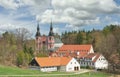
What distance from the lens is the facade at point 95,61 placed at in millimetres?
73312

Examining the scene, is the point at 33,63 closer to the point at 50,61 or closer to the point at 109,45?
the point at 50,61

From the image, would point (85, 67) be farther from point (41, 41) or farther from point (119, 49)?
point (41, 41)

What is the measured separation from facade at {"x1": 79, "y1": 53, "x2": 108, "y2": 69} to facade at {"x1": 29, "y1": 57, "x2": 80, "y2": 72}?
7.04 meters

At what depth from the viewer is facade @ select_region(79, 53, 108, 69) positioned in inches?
2886

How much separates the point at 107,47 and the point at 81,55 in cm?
1042

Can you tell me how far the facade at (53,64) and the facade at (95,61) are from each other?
7037 millimetres

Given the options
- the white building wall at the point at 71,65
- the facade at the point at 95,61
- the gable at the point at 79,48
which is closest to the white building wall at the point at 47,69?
the white building wall at the point at 71,65

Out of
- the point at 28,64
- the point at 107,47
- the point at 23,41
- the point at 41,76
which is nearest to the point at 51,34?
the point at 23,41

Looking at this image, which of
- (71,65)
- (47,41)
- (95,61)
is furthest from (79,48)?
(47,41)

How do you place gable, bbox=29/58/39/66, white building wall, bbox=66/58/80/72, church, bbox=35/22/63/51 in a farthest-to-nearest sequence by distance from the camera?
1. church, bbox=35/22/63/51
2. white building wall, bbox=66/58/80/72
3. gable, bbox=29/58/39/66

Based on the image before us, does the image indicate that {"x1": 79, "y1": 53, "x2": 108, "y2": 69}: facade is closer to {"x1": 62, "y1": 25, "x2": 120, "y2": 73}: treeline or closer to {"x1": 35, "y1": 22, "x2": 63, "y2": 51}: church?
{"x1": 62, "y1": 25, "x2": 120, "y2": 73}: treeline

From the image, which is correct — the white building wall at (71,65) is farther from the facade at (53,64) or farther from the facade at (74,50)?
the facade at (74,50)

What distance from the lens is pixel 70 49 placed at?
88750 millimetres

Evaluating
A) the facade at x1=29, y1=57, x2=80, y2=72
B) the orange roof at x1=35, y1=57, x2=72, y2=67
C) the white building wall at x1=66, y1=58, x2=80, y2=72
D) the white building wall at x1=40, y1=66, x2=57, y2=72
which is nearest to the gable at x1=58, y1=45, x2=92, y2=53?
the facade at x1=29, y1=57, x2=80, y2=72
